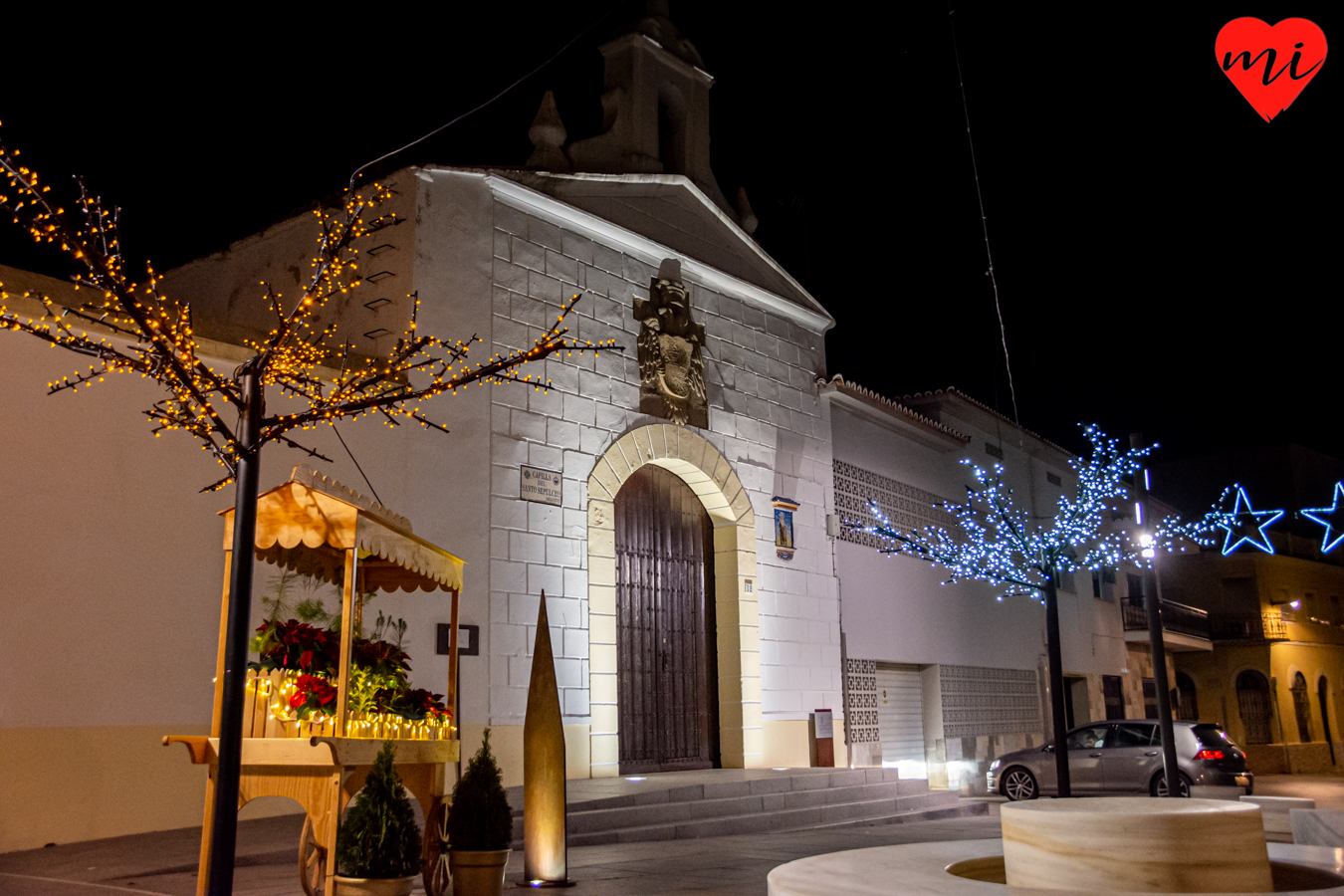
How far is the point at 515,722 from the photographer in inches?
456

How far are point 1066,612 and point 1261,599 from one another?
47.6ft

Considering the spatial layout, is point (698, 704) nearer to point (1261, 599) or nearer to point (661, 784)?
point (661, 784)

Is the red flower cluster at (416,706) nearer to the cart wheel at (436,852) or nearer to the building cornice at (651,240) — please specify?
the cart wheel at (436,852)

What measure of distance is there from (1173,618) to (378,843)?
99.2 ft

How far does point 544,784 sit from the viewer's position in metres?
6.79

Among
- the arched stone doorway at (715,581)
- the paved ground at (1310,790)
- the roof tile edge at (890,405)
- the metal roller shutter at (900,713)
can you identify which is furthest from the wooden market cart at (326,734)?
the paved ground at (1310,790)

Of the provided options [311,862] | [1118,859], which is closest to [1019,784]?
[311,862]

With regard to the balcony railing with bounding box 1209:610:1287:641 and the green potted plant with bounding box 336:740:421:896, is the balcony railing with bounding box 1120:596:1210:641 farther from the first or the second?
the green potted plant with bounding box 336:740:421:896

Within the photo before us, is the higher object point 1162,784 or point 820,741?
point 820,741

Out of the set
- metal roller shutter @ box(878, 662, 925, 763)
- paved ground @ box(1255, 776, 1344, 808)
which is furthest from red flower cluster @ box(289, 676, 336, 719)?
paved ground @ box(1255, 776, 1344, 808)

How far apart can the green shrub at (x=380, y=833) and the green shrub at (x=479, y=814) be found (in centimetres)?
71

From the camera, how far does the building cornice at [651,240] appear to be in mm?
12930

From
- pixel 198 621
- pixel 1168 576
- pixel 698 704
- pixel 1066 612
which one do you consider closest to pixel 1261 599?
pixel 1168 576

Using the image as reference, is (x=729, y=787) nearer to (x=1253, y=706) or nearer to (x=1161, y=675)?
(x=1161, y=675)
